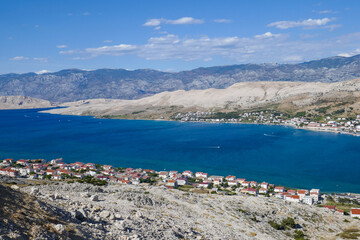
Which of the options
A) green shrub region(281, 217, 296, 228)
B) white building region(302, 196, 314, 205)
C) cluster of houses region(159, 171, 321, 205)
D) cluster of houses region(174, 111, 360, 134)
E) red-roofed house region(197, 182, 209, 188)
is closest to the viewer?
green shrub region(281, 217, 296, 228)

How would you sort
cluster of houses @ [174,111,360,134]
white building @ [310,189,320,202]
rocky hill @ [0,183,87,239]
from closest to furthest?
rocky hill @ [0,183,87,239] → white building @ [310,189,320,202] → cluster of houses @ [174,111,360,134]

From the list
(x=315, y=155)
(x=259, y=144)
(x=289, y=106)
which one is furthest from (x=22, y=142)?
(x=289, y=106)

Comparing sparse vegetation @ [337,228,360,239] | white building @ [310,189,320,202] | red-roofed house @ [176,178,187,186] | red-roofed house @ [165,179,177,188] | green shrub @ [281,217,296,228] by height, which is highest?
green shrub @ [281,217,296,228]

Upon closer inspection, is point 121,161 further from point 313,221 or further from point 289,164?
point 313,221

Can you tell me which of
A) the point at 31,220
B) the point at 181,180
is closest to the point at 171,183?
the point at 181,180

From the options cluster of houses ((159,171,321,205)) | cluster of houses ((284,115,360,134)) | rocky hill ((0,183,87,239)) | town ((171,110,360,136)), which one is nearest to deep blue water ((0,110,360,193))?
cluster of houses ((159,171,321,205))

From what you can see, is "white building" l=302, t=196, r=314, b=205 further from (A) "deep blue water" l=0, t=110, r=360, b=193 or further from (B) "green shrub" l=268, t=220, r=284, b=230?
(B) "green shrub" l=268, t=220, r=284, b=230
